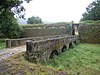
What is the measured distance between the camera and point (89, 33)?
22547mm

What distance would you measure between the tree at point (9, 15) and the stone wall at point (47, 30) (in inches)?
57.1

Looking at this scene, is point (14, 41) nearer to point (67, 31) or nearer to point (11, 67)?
point (11, 67)

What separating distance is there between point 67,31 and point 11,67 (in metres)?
17.7

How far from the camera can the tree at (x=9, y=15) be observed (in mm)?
12750

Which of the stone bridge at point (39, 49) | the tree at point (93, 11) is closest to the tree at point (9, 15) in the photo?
the stone bridge at point (39, 49)

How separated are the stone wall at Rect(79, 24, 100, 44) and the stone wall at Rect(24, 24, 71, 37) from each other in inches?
65.1

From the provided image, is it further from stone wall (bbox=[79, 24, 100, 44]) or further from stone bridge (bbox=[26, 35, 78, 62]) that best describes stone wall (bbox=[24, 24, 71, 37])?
stone bridge (bbox=[26, 35, 78, 62])

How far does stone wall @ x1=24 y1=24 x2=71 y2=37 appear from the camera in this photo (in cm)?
2403

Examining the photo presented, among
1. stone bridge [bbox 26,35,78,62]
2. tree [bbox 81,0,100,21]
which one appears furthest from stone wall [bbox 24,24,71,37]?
stone bridge [bbox 26,35,78,62]

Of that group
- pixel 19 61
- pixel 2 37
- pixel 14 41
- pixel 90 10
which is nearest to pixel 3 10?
pixel 14 41

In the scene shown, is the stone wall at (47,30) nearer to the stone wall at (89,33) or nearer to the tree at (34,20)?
the stone wall at (89,33)

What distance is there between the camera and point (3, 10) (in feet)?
43.7

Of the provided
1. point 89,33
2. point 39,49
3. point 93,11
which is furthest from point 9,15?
point 93,11

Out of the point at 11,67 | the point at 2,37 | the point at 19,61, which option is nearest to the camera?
the point at 11,67
